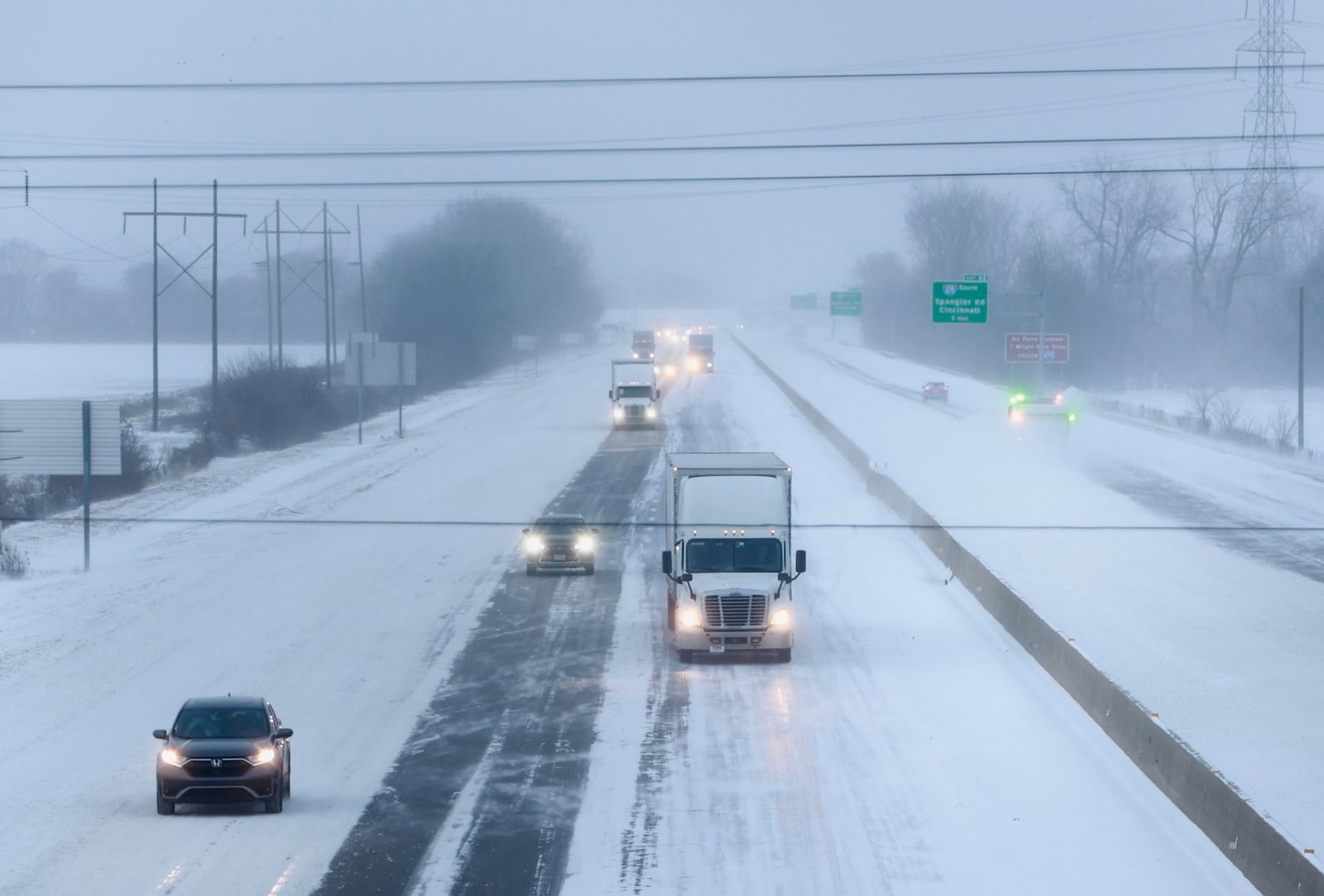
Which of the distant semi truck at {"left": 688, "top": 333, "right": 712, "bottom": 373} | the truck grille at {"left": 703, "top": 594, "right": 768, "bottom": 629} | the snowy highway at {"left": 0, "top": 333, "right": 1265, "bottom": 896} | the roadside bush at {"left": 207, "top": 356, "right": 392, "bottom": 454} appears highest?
the distant semi truck at {"left": 688, "top": 333, "right": 712, "bottom": 373}

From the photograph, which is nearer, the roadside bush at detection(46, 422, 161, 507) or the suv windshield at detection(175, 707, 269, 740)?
the suv windshield at detection(175, 707, 269, 740)

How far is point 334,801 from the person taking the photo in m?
16.2

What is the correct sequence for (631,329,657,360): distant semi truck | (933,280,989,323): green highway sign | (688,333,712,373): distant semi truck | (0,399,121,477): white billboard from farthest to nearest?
(631,329,657,360): distant semi truck < (688,333,712,373): distant semi truck < (933,280,989,323): green highway sign < (0,399,121,477): white billboard

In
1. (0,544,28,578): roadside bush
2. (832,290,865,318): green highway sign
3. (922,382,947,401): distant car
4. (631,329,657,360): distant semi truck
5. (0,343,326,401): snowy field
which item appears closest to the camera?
(0,544,28,578): roadside bush

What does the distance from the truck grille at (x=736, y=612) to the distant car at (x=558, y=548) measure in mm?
8330

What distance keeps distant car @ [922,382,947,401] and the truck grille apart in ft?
214

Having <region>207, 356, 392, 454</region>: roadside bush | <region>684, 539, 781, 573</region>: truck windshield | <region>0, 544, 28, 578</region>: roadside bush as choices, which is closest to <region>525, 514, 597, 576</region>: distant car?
<region>684, 539, 781, 573</region>: truck windshield

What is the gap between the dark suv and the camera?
49.8ft

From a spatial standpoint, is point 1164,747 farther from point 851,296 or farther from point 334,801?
point 851,296

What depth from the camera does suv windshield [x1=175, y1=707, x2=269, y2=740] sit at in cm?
1533

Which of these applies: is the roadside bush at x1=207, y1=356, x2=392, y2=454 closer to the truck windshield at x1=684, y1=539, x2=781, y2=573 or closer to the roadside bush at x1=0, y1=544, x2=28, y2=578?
the roadside bush at x1=0, y1=544, x2=28, y2=578

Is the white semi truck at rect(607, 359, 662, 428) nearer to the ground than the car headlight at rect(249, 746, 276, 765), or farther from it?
farther from it

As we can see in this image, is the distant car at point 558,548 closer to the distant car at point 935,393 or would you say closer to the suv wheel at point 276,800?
the suv wheel at point 276,800

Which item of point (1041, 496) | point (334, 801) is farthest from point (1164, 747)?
point (1041, 496)
